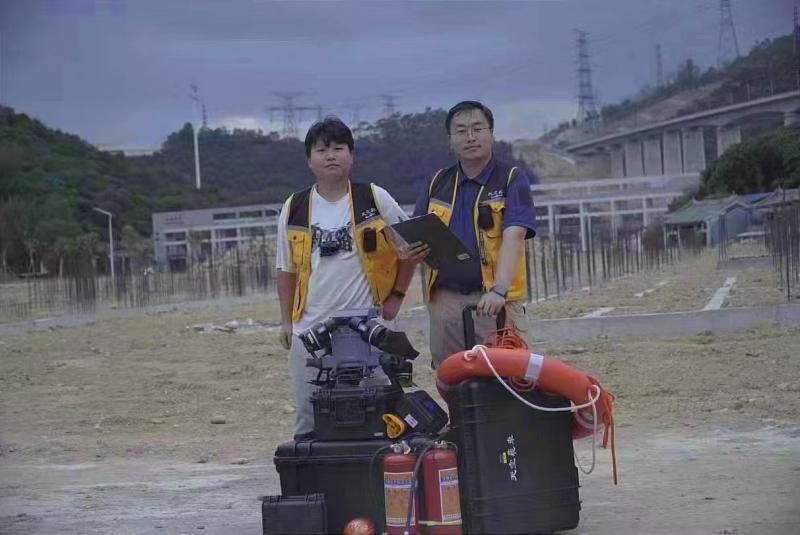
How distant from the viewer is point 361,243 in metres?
3.98

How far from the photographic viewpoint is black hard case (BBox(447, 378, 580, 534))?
3.52 m

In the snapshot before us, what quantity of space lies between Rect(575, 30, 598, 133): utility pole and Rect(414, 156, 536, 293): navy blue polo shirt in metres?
21.9

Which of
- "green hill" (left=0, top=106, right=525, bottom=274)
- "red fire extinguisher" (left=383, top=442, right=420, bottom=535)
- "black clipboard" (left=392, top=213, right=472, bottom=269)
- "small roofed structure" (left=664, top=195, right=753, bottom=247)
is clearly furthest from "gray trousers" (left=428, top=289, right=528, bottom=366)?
"green hill" (left=0, top=106, right=525, bottom=274)

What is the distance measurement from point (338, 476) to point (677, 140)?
29519 mm

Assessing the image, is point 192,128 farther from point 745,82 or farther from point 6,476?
point 6,476

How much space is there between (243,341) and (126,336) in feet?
10.5

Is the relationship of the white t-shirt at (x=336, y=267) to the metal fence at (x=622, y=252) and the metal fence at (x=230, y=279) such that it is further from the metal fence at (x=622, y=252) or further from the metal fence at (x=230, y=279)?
the metal fence at (x=622, y=252)

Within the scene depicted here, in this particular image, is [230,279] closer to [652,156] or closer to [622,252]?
[622,252]

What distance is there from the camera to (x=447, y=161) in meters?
25.2

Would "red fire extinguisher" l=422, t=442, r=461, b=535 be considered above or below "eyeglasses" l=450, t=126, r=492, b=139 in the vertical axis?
below

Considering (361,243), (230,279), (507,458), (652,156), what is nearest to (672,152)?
(652,156)

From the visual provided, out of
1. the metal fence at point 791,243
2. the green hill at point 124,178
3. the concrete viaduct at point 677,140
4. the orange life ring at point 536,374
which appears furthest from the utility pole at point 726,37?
the orange life ring at point 536,374

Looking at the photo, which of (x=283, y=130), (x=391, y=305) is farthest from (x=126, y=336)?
(x=283, y=130)

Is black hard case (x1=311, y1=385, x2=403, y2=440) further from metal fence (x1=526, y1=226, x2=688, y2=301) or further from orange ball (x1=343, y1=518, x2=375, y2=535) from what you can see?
metal fence (x1=526, y1=226, x2=688, y2=301)
